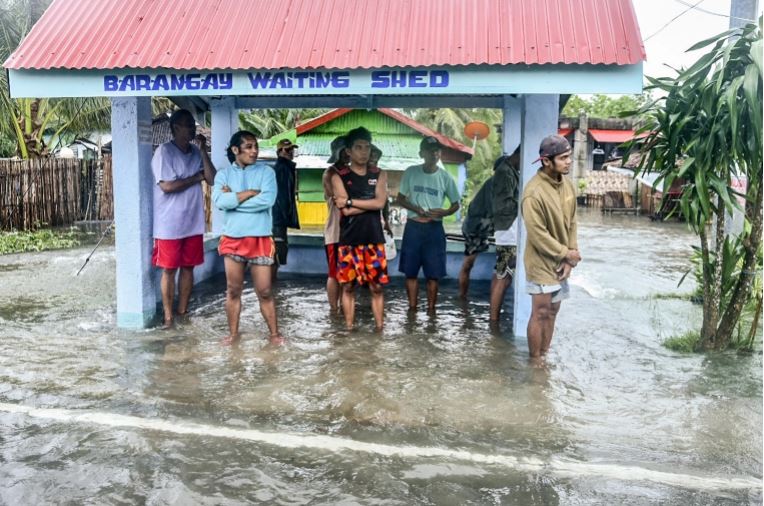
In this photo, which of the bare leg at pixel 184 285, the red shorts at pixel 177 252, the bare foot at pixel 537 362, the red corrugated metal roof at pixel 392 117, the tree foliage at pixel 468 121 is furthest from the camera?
the tree foliage at pixel 468 121

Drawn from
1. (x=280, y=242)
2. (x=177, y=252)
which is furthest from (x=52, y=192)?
(x=177, y=252)

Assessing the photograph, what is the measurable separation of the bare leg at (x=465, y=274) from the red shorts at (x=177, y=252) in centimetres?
309

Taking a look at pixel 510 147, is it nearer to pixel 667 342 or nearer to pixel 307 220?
pixel 667 342

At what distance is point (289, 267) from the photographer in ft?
35.1

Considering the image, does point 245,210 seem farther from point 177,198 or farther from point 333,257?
point 333,257

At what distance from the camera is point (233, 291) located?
642 cm

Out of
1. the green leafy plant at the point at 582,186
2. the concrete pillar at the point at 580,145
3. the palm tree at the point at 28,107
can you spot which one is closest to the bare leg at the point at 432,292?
the palm tree at the point at 28,107

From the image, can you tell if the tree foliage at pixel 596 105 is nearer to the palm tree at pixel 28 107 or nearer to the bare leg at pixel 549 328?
the palm tree at pixel 28 107

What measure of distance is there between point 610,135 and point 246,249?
→ 30528mm

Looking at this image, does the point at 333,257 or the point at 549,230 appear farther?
the point at 333,257

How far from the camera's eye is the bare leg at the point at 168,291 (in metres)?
7.06

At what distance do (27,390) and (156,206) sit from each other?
90.1 inches

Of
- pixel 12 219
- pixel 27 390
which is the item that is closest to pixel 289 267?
pixel 27 390

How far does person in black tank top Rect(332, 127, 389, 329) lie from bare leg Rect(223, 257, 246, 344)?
0.93m
